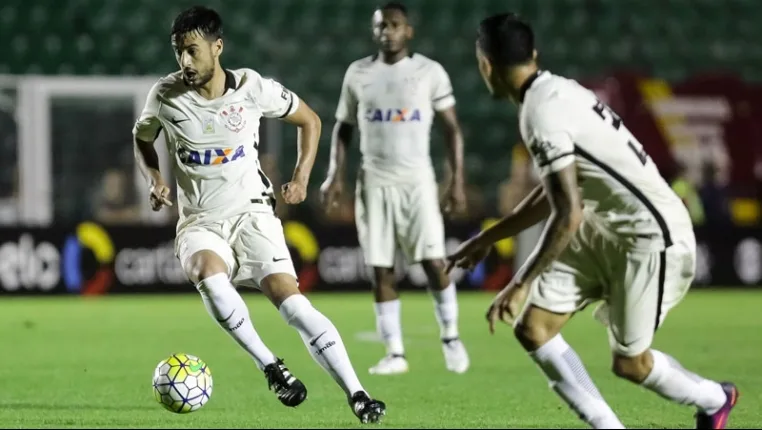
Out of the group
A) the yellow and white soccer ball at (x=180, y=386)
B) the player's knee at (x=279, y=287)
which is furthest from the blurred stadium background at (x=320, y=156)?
the player's knee at (x=279, y=287)

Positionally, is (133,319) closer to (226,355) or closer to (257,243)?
(226,355)

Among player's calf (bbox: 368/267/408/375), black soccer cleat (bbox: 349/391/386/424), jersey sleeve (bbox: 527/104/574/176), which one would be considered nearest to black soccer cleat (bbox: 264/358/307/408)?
black soccer cleat (bbox: 349/391/386/424)

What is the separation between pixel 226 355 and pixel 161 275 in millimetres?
5833

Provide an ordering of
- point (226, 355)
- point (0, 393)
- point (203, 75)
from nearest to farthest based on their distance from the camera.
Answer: point (203, 75)
point (0, 393)
point (226, 355)

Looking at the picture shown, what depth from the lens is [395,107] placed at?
8562 millimetres

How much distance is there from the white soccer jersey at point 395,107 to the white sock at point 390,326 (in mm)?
769

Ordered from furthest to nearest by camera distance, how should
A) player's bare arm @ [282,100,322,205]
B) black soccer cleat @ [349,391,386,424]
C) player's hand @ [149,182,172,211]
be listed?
player's bare arm @ [282,100,322,205] < player's hand @ [149,182,172,211] < black soccer cleat @ [349,391,386,424]

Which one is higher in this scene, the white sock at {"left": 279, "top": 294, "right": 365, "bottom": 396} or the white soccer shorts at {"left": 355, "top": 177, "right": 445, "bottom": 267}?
the white sock at {"left": 279, "top": 294, "right": 365, "bottom": 396}

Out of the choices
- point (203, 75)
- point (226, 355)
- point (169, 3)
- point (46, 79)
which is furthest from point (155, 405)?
point (169, 3)

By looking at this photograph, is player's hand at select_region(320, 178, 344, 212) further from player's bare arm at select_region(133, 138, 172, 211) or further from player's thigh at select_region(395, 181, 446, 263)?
player's bare arm at select_region(133, 138, 172, 211)

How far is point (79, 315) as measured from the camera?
514 inches

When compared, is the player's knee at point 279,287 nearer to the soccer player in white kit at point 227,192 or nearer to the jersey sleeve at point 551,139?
the soccer player in white kit at point 227,192

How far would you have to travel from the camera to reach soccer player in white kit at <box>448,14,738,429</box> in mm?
4773

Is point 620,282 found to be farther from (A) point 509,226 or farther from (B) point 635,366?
(A) point 509,226
